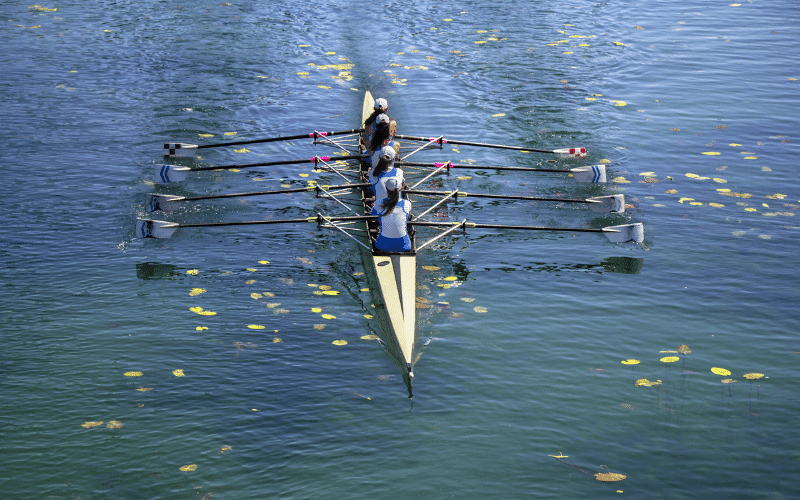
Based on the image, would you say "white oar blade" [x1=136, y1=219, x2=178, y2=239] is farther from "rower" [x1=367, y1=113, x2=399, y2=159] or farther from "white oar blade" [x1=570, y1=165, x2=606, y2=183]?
"white oar blade" [x1=570, y1=165, x2=606, y2=183]

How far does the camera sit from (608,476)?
7.41 meters

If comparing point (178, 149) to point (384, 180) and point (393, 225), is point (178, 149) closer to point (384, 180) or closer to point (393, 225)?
point (384, 180)

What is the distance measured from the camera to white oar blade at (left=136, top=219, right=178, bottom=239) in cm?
1174

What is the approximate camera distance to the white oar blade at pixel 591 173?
543 inches

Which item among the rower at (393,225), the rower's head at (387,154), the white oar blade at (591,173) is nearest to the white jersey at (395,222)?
the rower at (393,225)

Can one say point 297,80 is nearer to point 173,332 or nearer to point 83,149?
point 83,149

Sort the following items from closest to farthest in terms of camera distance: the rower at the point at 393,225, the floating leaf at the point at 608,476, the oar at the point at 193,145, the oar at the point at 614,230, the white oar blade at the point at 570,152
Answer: the floating leaf at the point at 608,476 → the rower at the point at 393,225 → the oar at the point at 614,230 → the oar at the point at 193,145 → the white oar blade at the point at 570,152

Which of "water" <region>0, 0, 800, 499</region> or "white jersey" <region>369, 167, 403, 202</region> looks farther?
"white jersey" <region>369, 167, 403, 202</region>

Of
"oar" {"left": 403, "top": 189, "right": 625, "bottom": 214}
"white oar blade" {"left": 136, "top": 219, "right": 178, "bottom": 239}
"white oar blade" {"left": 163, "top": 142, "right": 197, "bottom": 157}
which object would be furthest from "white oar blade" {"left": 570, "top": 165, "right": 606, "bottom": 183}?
"white oar blade" {"left": 163, "top": 142, "right": 197, "bottom": 157}

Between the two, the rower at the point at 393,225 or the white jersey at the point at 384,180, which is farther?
the white jersey at the point at 384,180

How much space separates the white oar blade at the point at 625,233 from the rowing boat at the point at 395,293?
3.09 m

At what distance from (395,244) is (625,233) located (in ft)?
11.8

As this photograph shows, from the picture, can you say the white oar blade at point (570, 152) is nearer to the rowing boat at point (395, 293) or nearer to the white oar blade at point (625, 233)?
the white oar blade at point (625, 233)

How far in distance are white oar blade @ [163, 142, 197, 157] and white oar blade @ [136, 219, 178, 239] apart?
9.77 feet
